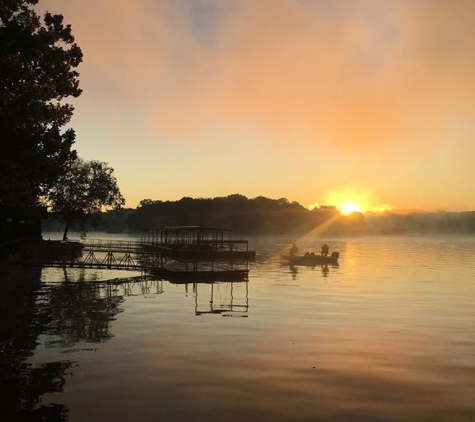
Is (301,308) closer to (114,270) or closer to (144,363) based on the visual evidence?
(144,363)

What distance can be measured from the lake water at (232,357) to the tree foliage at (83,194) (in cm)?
6454

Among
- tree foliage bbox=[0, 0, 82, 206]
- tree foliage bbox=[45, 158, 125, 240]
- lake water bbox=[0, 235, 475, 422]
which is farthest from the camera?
tree foliage bbox=[45, 158, 125, 240]

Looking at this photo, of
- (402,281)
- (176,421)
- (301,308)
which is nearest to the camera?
(176,421)

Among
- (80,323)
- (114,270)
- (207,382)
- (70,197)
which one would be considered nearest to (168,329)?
(80,323)

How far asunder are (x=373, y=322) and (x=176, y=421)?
50.3 ft

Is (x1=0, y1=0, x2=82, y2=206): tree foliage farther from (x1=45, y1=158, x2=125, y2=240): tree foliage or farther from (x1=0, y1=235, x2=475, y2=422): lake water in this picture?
(x1=45, y1=158, x2=125, y2=240): tree foliage

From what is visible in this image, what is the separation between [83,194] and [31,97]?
248 ft

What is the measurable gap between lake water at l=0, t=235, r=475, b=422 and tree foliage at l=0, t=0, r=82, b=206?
7.26m

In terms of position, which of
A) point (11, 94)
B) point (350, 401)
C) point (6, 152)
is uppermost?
point (11, 94)

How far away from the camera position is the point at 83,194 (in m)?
97.2

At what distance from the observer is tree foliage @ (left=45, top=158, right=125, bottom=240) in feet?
309

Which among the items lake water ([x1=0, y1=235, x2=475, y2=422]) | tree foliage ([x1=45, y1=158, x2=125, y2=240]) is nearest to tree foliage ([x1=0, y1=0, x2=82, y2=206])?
lake water ([x1=0, y1=235, x2=475, y2=422])

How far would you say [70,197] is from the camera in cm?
A: 9525

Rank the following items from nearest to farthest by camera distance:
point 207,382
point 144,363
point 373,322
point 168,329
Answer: point 207,382
point 144,363
point 168,329
point 373,322
